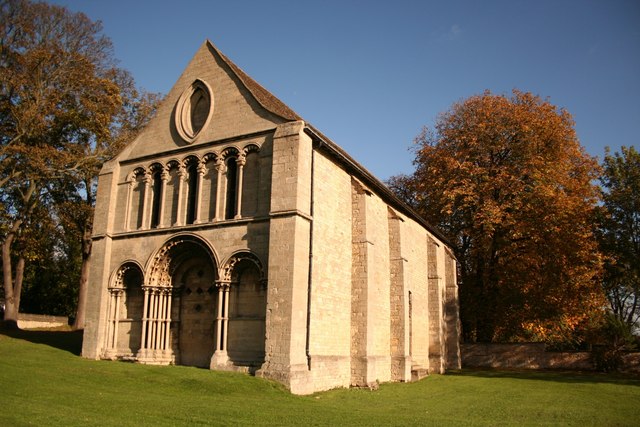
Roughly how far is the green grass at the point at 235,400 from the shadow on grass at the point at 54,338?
131 cm

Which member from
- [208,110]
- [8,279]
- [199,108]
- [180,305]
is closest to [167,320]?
[180,305]

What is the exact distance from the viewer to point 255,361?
60.5 feet

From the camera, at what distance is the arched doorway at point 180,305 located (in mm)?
20766

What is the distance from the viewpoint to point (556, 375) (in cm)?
2881

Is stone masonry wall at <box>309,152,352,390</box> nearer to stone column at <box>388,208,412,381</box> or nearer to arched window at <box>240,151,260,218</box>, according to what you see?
arched window at <box>240,151,260,218</box>

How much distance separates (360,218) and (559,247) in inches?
592

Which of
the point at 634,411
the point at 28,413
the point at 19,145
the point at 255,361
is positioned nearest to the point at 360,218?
the point at 255,361

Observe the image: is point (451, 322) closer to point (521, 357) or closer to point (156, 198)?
point (521, 357)

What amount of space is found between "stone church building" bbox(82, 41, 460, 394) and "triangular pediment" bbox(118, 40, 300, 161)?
60 millimetres

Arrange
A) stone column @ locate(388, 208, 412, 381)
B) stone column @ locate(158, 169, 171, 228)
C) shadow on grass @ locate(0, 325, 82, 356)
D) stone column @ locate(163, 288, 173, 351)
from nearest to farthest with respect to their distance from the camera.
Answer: stone column @ locate(163, 288, 173, 351)
stone column @ locate(158, 169, 171, 228)
stone column @ locate(388, 208, 412, 381)
shadow on grass @ locate(0, 325, 82, 356)

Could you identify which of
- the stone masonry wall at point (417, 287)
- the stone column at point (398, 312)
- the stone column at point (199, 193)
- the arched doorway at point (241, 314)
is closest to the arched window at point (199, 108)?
the stone column at point (199, 193)

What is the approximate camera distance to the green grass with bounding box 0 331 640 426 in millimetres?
11789

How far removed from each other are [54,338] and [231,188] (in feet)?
46.7

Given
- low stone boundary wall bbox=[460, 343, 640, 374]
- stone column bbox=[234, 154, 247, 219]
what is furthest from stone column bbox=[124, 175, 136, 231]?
low stone boundary wall bbox=[460, 343, 640, 374]
